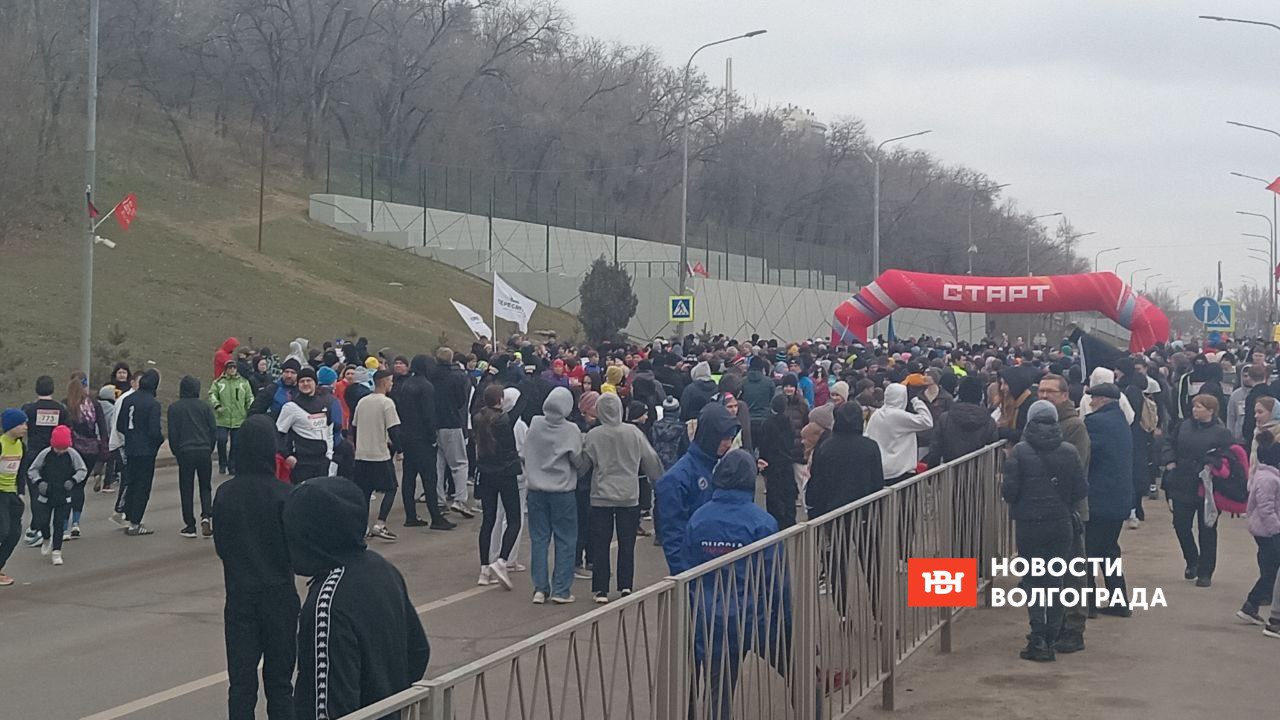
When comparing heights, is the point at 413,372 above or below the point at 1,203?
below

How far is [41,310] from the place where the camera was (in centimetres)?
3011

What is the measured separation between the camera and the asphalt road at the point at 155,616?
26.2 feet

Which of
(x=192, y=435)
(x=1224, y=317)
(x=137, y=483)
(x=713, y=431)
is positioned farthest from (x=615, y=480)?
(x=1224, y=317)

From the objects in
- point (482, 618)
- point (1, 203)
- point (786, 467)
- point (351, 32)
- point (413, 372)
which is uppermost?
point (351, 32)

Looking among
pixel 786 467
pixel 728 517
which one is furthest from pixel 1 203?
pixel 728 517

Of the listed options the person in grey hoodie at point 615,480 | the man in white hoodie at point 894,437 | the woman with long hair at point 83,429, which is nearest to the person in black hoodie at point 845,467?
the person in grey hoodie at point 615,480

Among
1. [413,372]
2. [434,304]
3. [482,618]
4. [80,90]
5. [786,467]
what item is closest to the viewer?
[482,618]

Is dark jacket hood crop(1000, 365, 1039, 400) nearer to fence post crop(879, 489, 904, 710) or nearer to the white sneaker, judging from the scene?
fence post crop(879, 489, 904, 710)

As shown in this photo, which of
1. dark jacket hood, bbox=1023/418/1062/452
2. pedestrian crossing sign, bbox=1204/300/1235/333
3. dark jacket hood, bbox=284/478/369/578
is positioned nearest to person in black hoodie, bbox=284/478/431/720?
dark jacket hood, bbox=284/478/369/578

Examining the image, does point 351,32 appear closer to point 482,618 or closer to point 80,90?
point 80,90

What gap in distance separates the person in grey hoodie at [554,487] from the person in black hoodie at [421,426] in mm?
3565

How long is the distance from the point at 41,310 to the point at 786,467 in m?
23.7

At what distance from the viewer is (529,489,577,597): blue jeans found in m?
10.8

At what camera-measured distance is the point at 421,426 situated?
46.4 ft
